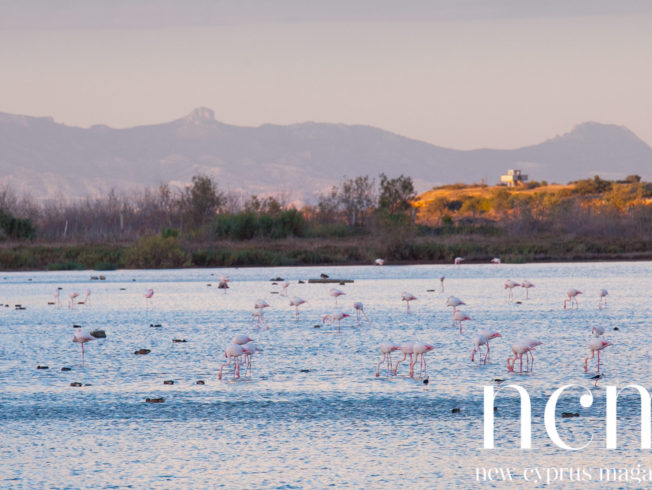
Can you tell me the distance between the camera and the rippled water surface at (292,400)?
8.42 meters

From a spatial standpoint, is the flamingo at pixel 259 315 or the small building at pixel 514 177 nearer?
the flamingo at pixel 259 315

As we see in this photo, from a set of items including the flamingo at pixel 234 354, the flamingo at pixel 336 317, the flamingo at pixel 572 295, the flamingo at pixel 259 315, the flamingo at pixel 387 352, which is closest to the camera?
the flamingo at pixel 234 354

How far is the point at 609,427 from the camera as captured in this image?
30.9 ft

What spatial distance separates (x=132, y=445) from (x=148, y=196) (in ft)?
200

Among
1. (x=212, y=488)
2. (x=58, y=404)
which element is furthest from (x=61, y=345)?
(x=212, y=488)

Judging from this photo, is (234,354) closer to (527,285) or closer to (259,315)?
(259,315)

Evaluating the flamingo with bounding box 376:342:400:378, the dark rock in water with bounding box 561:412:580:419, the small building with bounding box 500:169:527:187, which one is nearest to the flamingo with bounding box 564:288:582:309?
the flamingo with bounding box 376:342:400:378

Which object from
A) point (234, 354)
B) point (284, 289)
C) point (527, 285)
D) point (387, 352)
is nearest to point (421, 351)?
point (387, 352)

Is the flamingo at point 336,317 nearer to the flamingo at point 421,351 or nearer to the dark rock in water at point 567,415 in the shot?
the flamingo at point 421,351

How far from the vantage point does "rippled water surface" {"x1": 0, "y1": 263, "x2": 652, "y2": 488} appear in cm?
842

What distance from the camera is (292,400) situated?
11.0 metres

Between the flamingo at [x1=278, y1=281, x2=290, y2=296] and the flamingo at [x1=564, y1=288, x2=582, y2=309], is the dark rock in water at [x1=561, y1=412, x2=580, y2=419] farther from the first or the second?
the flamingo at [x1=278, y1=281, x2=290, y2=296]

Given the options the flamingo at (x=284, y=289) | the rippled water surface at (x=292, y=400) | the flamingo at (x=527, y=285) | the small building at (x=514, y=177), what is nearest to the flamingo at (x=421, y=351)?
the rippled water surface at (x=292, y=400)

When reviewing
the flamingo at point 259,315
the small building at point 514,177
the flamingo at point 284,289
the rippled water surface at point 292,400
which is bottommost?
the rippled water surface at point 292,400
